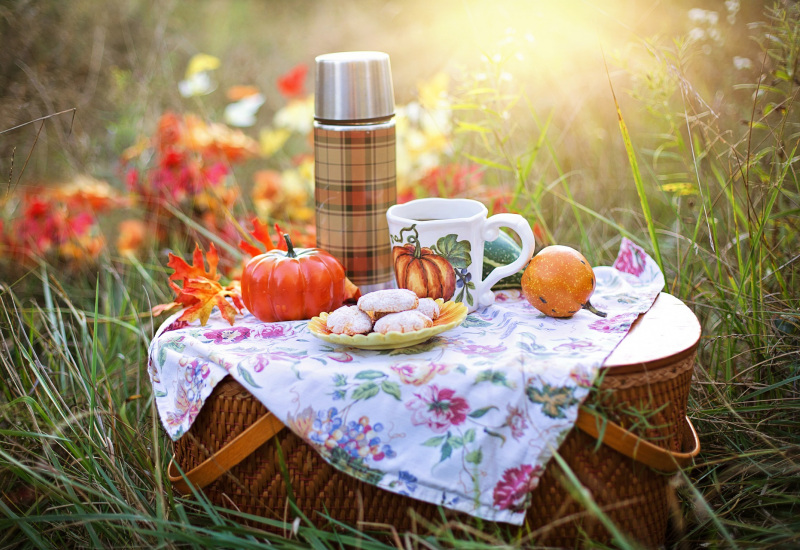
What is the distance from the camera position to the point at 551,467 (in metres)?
1.09

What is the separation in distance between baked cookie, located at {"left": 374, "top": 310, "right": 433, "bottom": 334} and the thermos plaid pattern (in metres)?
0.39

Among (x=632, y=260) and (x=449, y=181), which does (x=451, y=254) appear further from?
(x=449, y=181)

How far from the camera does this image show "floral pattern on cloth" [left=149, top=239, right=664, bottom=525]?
108cm

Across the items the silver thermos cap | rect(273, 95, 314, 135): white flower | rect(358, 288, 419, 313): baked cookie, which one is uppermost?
the silver thermos cap

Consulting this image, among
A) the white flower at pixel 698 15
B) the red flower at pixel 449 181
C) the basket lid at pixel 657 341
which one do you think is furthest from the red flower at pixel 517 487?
the white flower at pixel 698 15

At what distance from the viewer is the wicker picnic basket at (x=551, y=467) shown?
1.10 meters

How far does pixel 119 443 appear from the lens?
4.79 ft

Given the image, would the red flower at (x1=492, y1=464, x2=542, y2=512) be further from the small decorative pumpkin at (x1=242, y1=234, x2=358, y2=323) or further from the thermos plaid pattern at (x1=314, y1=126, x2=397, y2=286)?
the thermos plaid pattern at (x1=314, y1=126, x2=397, y2=286)

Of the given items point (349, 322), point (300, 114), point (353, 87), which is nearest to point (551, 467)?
point (349, 322)

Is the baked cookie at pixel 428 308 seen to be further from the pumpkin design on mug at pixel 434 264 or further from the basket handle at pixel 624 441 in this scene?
the basket handle at pixel 624 441

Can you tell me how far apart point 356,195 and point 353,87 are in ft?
0.81

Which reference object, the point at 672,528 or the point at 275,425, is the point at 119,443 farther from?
the point at 672,528

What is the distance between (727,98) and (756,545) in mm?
1433

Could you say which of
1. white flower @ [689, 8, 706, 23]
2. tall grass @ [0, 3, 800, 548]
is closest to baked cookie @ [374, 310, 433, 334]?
tall grass @ [0, 3, 800, 548]
